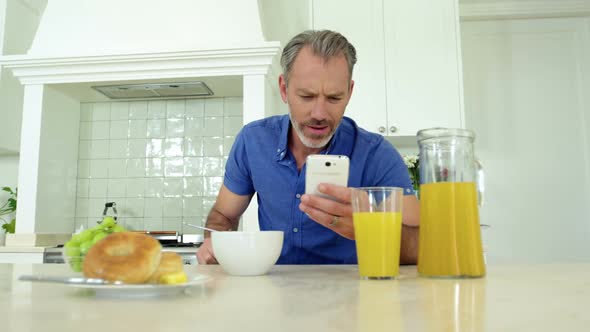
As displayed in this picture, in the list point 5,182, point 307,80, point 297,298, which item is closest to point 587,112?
point 307,80

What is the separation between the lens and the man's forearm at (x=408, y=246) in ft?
3.46

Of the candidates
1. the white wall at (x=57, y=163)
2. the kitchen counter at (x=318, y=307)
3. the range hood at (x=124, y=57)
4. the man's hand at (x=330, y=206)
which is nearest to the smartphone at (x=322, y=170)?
the man's hand at (x=330, y=206)

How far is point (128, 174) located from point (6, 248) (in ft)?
2.60

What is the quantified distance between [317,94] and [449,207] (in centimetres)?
66

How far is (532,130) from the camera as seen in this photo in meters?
3.30

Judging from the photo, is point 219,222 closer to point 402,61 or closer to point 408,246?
point 408,246

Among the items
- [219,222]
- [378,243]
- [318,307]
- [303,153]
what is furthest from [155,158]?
[318,307]

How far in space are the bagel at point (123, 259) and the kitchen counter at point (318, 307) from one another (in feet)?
0.10

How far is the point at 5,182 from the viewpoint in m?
3.14

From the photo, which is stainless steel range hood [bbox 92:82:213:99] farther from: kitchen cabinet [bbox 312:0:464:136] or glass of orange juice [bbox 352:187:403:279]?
glass of orange juice [bbox 352:187:403:279]

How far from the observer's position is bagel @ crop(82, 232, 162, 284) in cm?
53

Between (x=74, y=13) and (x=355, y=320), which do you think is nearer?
(x=355, y=320)

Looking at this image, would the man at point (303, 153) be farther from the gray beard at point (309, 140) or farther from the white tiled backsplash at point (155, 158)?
the white tiled backsplash at point (155, 158)

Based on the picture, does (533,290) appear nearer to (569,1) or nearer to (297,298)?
(297,298)
